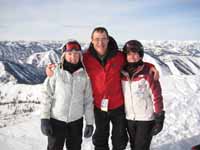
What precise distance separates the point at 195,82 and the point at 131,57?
745cm

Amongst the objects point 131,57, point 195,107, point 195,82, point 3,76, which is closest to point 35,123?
point 131,57

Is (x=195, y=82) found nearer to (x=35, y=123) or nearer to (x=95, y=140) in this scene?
(x=35, y=123)

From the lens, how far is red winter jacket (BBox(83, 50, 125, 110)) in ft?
10.0

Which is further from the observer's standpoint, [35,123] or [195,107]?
[195,107]

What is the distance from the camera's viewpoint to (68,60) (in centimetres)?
292

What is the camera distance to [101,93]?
3.11 m

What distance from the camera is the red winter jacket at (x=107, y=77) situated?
3053 mm

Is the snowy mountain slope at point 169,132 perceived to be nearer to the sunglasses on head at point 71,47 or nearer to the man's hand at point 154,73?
the man's hand at point 154,73

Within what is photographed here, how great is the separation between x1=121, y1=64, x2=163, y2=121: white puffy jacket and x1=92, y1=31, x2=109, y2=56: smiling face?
37cm

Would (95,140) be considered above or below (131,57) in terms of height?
below

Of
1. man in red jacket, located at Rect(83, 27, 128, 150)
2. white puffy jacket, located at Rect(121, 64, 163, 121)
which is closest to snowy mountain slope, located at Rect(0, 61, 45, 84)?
man in red jacket, located at Rect(83, 27, 128, 150)

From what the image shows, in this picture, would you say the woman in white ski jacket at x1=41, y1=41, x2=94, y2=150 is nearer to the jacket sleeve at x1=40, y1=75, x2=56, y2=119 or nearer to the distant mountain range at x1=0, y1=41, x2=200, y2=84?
the jacket sleeve at x1=40, y1=75, x2=56, y2=119

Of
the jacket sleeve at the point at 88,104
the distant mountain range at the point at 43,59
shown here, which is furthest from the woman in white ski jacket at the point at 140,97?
the distant mountain range at the point at 43,59

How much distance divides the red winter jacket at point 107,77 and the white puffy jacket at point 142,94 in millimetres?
86
